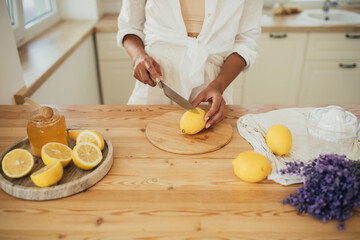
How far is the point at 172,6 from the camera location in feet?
4.04

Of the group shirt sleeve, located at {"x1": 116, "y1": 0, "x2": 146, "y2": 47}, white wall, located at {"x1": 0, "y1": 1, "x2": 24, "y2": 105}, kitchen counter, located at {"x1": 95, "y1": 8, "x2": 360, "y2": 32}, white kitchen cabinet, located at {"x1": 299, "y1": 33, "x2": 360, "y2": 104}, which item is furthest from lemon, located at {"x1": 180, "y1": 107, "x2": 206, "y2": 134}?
white kitchen cabinet, located at {"x1": 299, "y1": 33, "x2": 360, "y2": 104}

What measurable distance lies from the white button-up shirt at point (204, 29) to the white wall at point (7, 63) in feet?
1.40

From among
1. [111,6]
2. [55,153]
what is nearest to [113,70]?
[111,6]

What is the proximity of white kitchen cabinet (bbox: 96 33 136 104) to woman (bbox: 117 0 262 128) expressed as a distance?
45.4 inches

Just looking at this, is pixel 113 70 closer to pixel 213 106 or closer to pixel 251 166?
pixel 213 106

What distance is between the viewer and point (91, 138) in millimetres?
894

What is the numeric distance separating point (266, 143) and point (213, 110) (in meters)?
0.19

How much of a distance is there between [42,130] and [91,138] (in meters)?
0.13

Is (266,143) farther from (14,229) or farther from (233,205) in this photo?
(14,229)

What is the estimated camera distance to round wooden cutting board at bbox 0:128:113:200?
0.74 metres

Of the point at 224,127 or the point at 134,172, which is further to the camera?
the point at 224,127

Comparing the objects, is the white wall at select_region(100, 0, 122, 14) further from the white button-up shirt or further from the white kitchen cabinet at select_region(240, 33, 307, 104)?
the white button-up shirt

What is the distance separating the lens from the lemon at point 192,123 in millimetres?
960

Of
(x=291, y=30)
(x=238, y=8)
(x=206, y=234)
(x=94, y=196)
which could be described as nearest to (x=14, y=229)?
(x=94, y=196)
